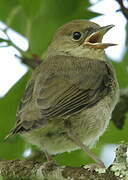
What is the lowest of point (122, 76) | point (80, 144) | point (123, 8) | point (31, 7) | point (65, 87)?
point (80, 144)

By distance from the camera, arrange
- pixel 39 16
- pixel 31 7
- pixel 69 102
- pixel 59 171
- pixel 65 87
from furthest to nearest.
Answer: pixel 39 16 → pixel 31 7 → pixel 65 87 → pixel 69 102 → pixel 59 171

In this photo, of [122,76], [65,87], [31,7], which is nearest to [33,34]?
[31,7]

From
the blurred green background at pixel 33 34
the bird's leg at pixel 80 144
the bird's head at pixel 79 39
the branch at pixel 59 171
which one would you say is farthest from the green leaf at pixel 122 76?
the branch at pixel 59 171

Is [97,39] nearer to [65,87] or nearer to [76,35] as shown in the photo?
[76,35]

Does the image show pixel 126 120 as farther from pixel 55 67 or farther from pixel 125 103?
pixel 55 67

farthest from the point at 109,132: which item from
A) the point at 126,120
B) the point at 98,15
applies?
the point at 98,15

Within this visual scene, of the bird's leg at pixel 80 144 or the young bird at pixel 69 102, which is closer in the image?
the young bird at pixel 69 102

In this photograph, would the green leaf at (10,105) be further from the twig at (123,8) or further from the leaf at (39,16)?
the twig at (123,8)
